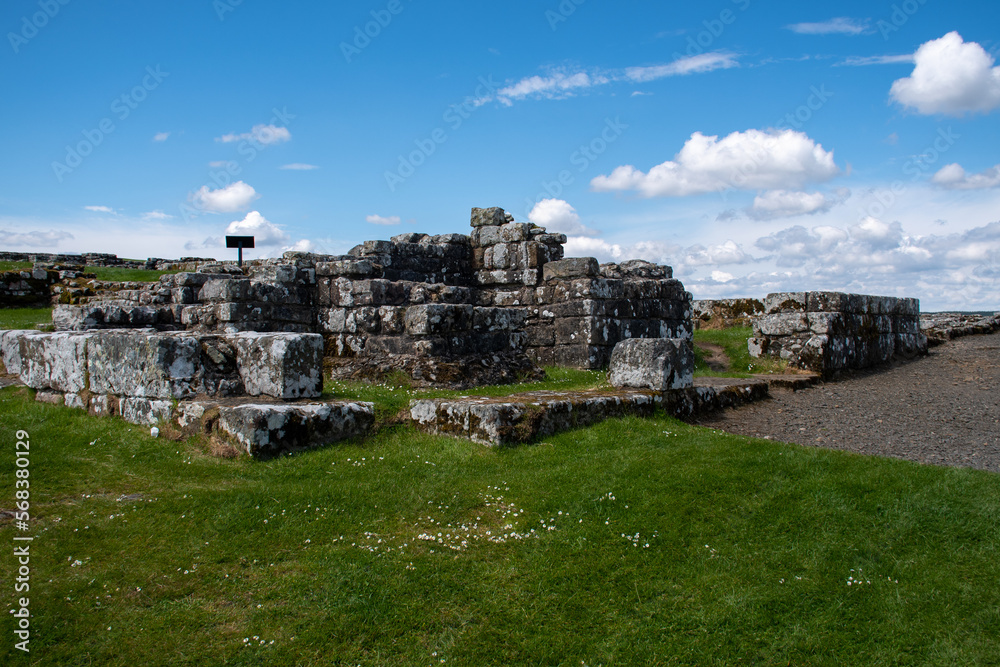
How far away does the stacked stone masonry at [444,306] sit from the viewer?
9.92 m

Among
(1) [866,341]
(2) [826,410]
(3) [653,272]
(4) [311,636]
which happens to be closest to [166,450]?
(4) [311,636]

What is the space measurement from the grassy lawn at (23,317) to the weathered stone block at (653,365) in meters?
13.6

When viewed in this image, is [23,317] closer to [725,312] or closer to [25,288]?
[25,288]

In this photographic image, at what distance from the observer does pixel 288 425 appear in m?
6.35

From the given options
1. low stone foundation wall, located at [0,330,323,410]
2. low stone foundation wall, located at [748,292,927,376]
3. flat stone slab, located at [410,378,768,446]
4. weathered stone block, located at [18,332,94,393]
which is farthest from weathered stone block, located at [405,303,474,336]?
low stone foundation wall, located at [748,292,927,376]

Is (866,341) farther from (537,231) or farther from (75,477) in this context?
(75,477)

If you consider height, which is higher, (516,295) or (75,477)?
(516,295)

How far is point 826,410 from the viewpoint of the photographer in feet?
32.8

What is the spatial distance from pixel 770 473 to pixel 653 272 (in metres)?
8.87

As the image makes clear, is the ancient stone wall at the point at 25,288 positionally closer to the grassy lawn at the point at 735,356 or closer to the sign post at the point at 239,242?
the sign post at the point at 239,242

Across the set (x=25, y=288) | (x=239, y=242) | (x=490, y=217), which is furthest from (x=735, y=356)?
(x=25, y=288)

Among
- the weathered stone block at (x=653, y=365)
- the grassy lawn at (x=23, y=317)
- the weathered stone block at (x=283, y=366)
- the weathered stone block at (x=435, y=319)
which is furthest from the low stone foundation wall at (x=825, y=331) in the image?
the grassy lawn at (x=23, y=317)

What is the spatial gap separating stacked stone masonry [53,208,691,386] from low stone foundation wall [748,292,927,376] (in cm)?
169

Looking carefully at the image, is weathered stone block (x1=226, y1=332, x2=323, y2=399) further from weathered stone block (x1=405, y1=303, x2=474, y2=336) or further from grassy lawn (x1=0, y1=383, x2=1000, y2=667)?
weathered stone block (x1=405, y1=303, x2=474, y2=336)
